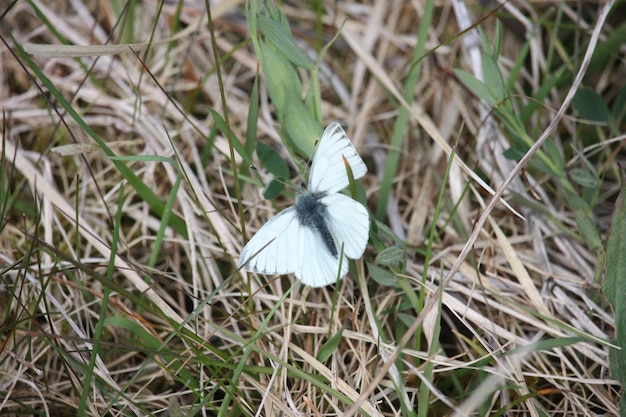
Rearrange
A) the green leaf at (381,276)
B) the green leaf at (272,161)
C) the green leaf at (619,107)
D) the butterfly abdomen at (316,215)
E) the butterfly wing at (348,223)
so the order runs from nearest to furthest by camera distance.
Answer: the butterfly wing at (348,223) → the butterfly abdomen at (316,215) → the green leaf at (381,276) → the green leaf at (272,161) → the green leaf at (619,107)

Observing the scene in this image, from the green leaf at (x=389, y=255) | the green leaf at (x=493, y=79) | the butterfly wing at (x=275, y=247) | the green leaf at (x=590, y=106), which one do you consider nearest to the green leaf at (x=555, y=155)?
the green leaf at (x=493, y=79)

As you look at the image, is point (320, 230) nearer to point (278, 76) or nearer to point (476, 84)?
point (278, 76)

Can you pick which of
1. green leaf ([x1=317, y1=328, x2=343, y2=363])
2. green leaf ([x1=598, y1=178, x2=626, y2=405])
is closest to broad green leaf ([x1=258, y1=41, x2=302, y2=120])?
green leaf ([x1=317, y1=328, x2=343, y2=363])

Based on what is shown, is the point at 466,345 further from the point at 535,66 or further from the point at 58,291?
the point at 58,291

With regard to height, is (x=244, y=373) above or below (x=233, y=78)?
below

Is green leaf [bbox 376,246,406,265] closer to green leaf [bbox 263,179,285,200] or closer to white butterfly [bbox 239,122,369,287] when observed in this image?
white butterfly [bbox 239,122,369,287]

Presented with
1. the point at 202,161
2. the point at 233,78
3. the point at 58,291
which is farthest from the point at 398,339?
the point at 233,78

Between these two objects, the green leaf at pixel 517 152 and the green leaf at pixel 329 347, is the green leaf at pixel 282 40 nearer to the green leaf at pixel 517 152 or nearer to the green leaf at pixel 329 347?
the green leaf at pixel 517 152
